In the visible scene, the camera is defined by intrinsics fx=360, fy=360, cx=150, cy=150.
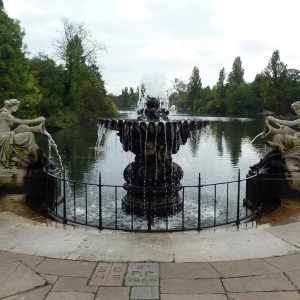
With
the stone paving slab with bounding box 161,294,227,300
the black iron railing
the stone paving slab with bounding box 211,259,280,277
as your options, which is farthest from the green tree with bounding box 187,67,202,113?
the stone paving slab with bounding box 161,294,227,300

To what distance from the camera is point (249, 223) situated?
6.79 m

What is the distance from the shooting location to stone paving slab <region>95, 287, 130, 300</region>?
138 inches

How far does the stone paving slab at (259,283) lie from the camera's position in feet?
12.1

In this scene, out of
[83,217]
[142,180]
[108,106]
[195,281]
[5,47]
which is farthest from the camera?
[108,106]

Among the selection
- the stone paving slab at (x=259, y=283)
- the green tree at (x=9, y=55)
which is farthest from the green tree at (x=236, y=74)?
the stone paving slab at (x=259, y=283)

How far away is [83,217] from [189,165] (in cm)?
871

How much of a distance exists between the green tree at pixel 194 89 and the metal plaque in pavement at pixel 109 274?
334ft

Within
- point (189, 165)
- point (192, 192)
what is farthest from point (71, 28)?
point (192, 192)

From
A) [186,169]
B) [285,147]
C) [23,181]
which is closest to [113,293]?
[23,181]

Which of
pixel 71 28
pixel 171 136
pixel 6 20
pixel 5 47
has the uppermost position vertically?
pixel 71 28

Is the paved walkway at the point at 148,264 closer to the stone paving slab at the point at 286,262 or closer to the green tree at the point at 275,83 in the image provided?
the stone paving slab at the point at 286,262

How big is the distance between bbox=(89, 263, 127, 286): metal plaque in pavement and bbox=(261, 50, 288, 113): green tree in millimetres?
78493

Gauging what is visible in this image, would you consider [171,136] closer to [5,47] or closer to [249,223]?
[249,223]

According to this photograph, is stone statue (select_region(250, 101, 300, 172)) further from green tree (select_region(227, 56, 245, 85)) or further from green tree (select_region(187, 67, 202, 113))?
green tree (select_region(227, 56, 245, 85))
